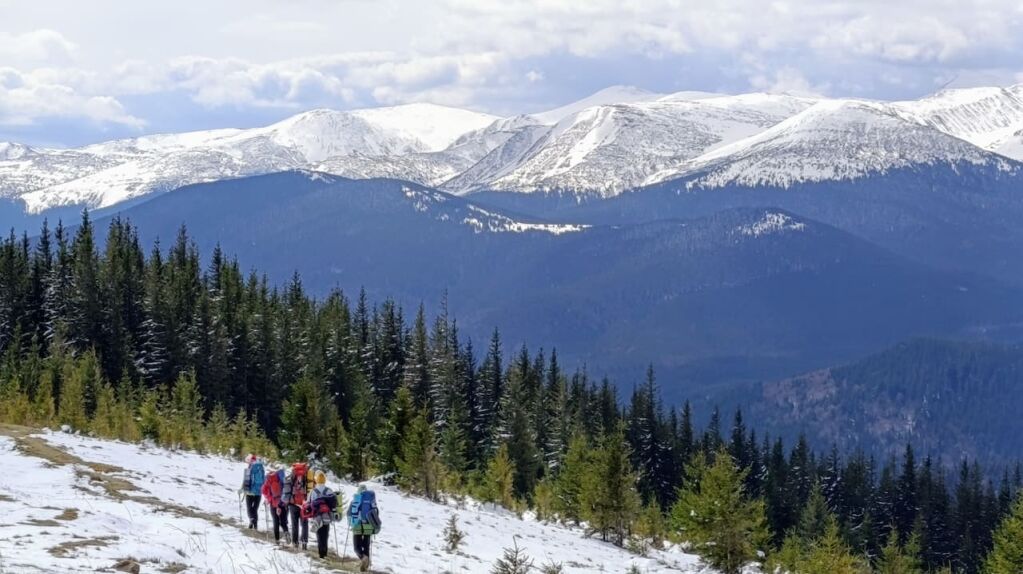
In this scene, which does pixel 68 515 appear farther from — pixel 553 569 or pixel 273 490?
pixel 553 569

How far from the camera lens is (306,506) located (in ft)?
86.6

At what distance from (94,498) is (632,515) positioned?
27.1m

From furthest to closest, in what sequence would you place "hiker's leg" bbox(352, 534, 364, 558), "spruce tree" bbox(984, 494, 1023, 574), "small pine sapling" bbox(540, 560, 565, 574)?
1. "spruce tree" bbox(984, 494, 1023, 574)
2. "hiker's leg" bbox(352, 534, 364, 558)
3. "small pine sapling" bbox(540, 560, 565, 574)

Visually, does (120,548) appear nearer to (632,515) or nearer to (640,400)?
(632,515)

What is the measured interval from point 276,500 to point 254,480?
1.58m

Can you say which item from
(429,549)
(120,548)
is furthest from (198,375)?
(120,548)

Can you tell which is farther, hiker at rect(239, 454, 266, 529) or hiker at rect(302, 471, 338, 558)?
hiker at rect(239, 454, 266, 529)

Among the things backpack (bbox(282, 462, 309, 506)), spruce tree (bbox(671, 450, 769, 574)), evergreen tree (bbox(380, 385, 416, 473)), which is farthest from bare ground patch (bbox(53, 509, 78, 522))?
spruce tree (bbox(671, 450, 769, 574))

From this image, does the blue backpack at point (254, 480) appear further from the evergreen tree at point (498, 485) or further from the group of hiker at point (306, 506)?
the evergreen tree at point (498, 485)

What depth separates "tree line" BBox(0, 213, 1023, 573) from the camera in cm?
4775

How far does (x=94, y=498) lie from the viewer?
2762 cm

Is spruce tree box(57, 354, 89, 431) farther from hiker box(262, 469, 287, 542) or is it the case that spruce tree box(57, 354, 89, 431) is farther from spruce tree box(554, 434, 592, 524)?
spruce tree box(554, 434, 592, 524)

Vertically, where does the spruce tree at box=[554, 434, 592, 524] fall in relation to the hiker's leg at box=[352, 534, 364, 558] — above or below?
below

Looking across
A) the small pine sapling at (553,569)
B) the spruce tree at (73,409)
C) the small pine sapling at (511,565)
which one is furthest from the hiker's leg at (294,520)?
the spruce tree at (73,409)
